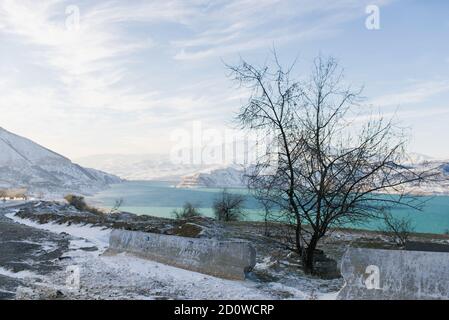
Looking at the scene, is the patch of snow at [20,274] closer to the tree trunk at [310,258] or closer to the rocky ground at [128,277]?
the rocky ground at [128,277]

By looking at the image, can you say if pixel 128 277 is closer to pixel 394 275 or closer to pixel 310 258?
pixel 310 258

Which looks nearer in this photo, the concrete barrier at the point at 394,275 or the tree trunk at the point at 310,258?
the concrete barrier at the point at 394,275

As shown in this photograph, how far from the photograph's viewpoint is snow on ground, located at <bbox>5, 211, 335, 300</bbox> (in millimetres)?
8344

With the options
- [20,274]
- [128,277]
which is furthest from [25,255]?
[128,277]

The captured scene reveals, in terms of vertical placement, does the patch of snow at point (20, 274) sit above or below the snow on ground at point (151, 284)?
below

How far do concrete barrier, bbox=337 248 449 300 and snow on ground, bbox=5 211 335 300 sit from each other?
756 mm

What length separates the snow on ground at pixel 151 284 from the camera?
8344mm

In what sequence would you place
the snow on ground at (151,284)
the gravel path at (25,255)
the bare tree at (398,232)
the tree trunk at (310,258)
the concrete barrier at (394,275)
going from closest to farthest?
the concrete barrier at (394,275) → the snow on ground at (151,284) → the gravel path at (25,255) → the tree trunk at (310,258) → the bare tree at (398,232)

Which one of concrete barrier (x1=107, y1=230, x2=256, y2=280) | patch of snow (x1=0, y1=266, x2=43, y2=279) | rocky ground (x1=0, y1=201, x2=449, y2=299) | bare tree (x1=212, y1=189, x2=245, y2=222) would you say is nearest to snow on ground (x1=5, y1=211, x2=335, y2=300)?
rocky ground (x1=0, y1=201, x2=449, y2=299)

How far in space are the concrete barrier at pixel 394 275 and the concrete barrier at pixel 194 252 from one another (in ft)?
9.21

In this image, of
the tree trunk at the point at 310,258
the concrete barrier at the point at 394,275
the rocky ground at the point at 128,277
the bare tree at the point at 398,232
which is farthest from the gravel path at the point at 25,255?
the bare tree at the point at 398,232

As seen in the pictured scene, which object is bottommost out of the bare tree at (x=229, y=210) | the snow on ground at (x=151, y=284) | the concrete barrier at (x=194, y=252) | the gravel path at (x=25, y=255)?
the bare tree at (x=229, y=210)
